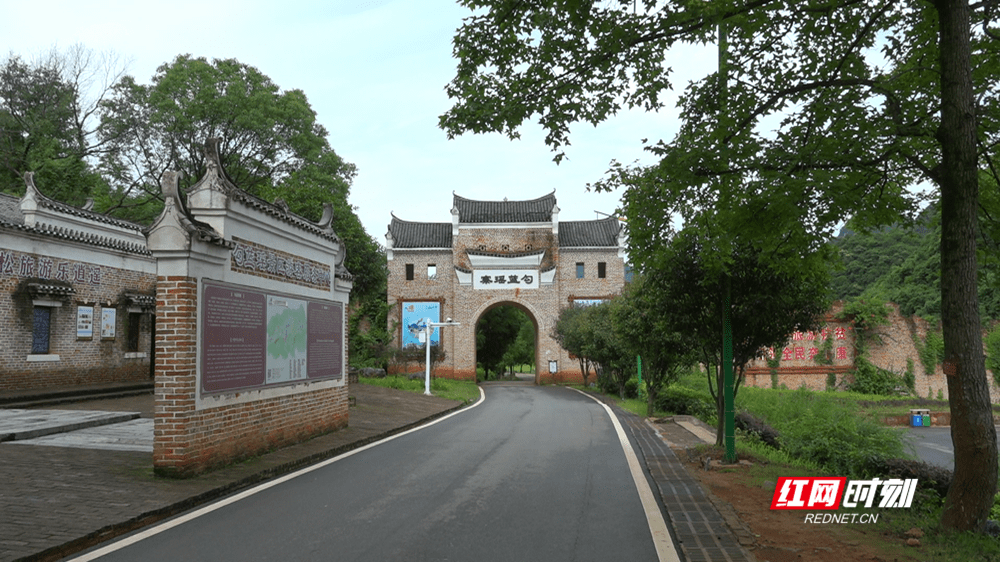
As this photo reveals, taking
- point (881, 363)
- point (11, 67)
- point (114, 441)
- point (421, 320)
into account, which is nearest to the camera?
point (114, 441)

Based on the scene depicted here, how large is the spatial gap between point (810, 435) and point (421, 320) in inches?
1195

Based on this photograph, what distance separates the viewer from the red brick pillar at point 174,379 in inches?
299

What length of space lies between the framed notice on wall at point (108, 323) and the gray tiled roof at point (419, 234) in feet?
71.4

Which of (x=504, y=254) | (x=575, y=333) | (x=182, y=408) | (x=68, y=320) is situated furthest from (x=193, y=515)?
(x=504, y=254)

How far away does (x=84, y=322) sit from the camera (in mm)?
19375

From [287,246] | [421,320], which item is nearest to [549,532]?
[287,246]

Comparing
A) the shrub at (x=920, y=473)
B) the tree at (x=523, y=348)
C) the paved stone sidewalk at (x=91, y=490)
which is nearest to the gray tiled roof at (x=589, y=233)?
the tree at (x=523, y=348)

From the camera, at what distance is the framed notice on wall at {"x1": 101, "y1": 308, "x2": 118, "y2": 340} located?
20.1 metres

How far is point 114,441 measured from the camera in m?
10.2

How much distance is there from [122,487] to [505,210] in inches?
1459

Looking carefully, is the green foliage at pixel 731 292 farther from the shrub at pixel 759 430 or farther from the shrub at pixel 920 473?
the shrub at pixel 759 430

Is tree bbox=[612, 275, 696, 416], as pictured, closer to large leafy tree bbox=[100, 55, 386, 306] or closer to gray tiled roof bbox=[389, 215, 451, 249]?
large leafy tree bbox=[100, 55, 386, 306]

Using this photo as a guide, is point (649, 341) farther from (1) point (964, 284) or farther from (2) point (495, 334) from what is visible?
(2) point (495, 334)

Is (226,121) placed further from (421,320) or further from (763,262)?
(763,262)
